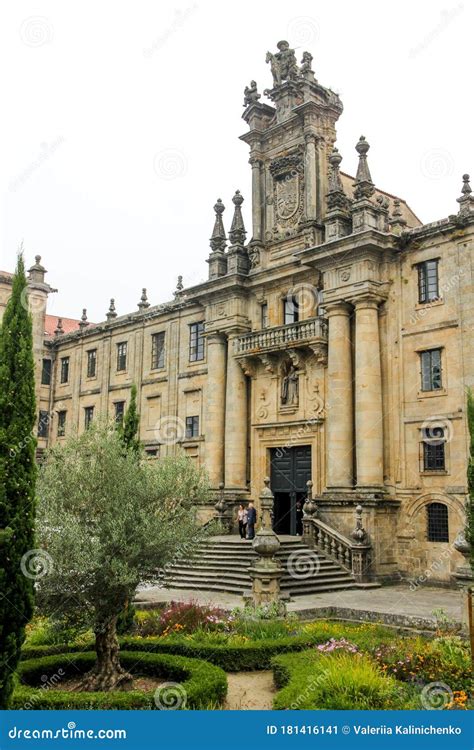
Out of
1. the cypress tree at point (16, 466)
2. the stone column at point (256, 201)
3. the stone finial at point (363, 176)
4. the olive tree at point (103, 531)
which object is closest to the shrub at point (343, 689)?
the olive tree at point (103, 531)

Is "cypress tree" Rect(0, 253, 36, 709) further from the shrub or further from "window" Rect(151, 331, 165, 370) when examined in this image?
"window" Rect(151, 331, 165, 370)

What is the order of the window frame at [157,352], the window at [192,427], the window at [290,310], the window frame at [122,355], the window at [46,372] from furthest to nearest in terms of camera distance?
the window at [46,372], the window frame at [122,355], the window frame at [157,352], the window at [192,427], the window at [290,310]

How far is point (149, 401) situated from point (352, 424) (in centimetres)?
1447

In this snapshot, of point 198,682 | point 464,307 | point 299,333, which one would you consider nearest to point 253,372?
point 299,333

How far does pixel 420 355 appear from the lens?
2570 centimetres

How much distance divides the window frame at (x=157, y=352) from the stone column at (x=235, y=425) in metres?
6.61

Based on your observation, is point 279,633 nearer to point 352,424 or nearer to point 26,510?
point 26,510

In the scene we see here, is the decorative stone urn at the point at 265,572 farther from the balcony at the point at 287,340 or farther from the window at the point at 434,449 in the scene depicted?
the balcony at the point at 287,340

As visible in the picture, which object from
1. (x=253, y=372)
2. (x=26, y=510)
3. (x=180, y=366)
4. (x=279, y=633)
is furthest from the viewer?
(x=180, y=366)

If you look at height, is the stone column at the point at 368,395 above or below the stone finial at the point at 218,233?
below

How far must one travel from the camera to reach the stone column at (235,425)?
30.9 m

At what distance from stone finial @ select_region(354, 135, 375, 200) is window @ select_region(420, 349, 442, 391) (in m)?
6.33

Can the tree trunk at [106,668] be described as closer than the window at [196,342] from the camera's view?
Yes

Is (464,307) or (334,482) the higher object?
(464,307)
